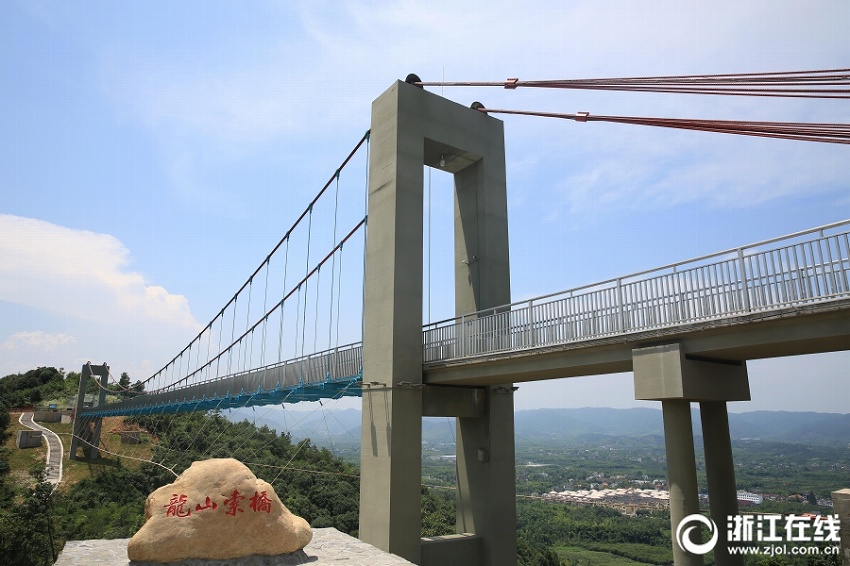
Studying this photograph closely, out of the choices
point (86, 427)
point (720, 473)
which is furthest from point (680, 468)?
point (86, 427)

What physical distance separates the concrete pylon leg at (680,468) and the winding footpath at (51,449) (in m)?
42.4

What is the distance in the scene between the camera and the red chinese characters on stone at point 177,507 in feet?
30.7

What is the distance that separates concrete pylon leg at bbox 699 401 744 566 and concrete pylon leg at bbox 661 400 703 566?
194 cm

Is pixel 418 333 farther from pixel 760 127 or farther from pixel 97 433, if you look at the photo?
pixel 97 433

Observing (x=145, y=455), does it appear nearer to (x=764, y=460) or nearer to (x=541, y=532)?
(x=541, y=532)

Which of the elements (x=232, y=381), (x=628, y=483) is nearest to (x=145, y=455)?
(x=232, y=381)

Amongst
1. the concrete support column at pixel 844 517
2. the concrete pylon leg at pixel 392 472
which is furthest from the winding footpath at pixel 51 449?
the concrete support column at pixel 844 517

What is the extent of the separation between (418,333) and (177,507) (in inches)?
267

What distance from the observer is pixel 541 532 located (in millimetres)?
54656

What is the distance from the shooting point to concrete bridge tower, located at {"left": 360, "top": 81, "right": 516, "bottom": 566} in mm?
13594

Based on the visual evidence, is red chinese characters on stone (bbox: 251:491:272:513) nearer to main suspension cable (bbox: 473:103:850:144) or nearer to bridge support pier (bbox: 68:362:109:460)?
main suspension cable (bbox: 473:103:850:144)

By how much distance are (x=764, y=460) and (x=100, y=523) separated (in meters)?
104

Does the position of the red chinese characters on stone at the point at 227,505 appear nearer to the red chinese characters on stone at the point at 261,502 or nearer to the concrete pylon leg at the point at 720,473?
the red chinese characters on stone at the point at 261,502

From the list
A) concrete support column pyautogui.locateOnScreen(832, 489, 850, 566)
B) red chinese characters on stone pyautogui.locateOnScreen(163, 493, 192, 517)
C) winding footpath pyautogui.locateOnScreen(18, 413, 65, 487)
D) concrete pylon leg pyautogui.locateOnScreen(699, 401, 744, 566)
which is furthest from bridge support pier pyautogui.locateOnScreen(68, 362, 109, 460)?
concrete support column pyautogui.locateOnScreen(832, 489, 850, 566)
